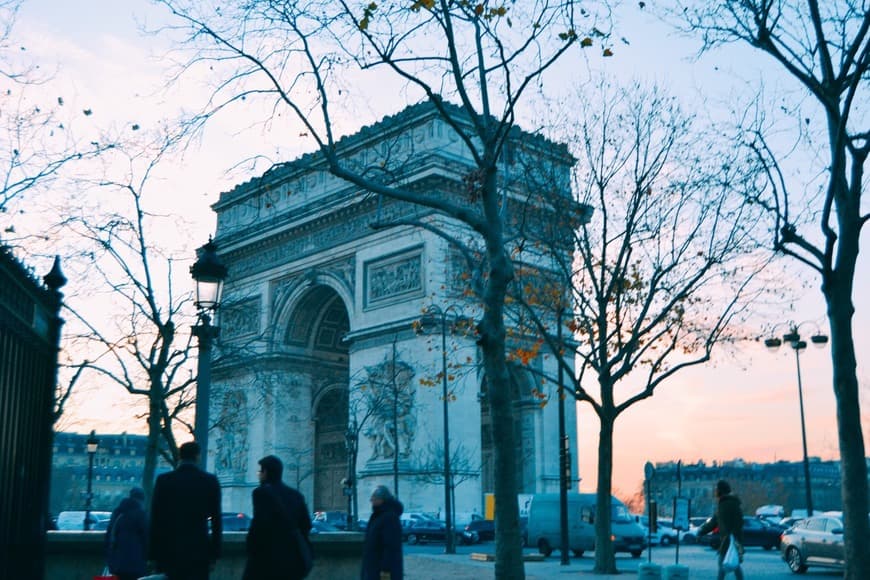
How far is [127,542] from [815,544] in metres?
18.1

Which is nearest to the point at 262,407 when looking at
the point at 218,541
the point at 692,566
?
the point at 692,566

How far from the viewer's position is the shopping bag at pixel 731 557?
48.4ft

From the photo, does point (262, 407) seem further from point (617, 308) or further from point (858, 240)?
point (858, 240)

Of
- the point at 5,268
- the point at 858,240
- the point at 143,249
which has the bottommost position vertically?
the point at 5,268

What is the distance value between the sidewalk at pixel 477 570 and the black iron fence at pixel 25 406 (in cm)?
1596

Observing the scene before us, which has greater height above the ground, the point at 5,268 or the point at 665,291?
the point at 665,291

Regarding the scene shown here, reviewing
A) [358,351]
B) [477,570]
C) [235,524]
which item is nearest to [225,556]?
[477,570]

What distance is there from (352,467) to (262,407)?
22.4ft

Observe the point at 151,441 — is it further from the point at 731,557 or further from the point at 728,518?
the point at 731,557

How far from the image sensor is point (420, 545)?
42.9 m

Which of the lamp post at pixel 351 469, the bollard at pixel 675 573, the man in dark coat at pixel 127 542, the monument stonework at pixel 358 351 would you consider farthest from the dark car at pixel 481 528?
the man in dark coat at pixel 127 542

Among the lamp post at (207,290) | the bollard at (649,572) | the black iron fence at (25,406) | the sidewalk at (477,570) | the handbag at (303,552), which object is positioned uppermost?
the lamp post at (207,290)

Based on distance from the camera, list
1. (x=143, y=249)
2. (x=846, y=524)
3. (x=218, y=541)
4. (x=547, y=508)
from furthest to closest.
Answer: (x=547, y=508)
(x=143, y=249)
(x=846, y=524)
(x=218, y=541)

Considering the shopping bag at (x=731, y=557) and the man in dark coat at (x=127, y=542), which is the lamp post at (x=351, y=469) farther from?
the man in dark coat at (x=127, y=542)
